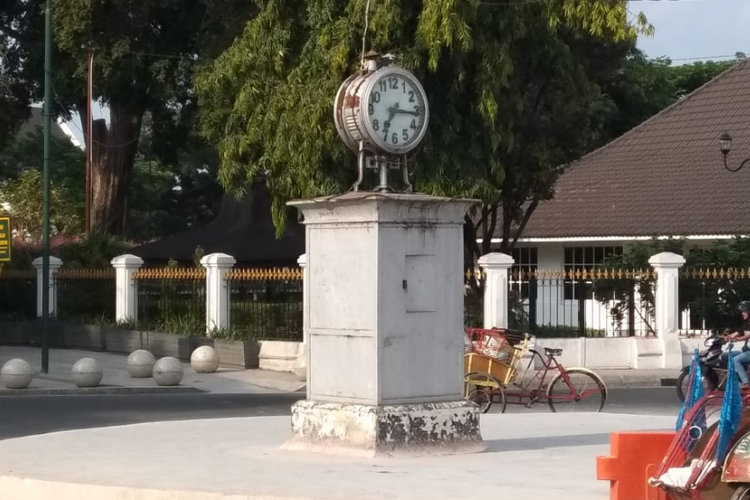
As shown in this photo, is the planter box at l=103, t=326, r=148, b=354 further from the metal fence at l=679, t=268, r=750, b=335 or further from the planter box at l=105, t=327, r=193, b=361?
the metal fence at l=679, t=268, r=750, b=335

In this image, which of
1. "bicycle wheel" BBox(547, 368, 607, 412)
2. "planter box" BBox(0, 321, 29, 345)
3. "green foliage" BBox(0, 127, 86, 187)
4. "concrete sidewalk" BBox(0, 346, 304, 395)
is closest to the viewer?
"bicycle wheel" BBox(547, 368, 607, 412)

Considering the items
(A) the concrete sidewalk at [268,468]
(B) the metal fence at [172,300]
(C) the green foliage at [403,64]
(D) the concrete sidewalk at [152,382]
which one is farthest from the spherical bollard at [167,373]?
(A) the concrete sidewalk at [268,468]

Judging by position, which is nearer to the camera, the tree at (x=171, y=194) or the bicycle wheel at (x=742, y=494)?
the bicycle wheel at (x=742, y=494)

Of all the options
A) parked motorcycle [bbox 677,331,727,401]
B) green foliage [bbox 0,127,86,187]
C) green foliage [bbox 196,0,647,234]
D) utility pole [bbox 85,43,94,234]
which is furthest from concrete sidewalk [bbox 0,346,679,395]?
green foliage [bbox 0,127,86,187]

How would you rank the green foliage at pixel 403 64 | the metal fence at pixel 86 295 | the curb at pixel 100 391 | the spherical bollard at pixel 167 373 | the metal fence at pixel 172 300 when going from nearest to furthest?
the curb at pixel 100 391 < the spherical bollard at pixel 167 373 < the green foliage at pixel 403 64 < the metal fence at pixel 172 300 < the metal fence at pixel 86 295

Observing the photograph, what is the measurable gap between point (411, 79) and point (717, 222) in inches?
888

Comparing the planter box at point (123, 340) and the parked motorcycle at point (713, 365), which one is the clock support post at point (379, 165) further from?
the planter box at point (123, 340)

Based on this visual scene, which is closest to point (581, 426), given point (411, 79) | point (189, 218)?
point (411, 79)

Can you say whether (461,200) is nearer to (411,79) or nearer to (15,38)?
(411,79)

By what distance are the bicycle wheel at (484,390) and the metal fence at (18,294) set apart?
57.0 ft

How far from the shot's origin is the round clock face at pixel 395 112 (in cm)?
1205

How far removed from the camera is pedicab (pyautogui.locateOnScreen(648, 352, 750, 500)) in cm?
861

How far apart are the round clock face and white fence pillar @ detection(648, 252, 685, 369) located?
1474 cm

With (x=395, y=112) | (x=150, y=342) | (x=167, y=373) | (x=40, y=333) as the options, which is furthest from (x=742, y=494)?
(x=40, y=333)
